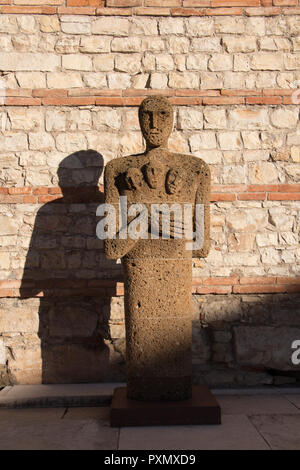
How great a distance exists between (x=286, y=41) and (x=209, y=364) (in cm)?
328

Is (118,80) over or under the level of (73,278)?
over

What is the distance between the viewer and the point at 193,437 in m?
3.21

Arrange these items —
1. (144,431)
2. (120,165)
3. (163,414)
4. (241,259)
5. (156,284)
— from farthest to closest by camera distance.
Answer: (241,259) → (120,165) → (156,284) → (163,414) → (144,431)

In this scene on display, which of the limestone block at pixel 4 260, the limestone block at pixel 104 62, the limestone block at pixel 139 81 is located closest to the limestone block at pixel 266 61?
the limestone block at pixel 139 81

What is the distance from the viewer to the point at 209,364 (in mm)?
4688

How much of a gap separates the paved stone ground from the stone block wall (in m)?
0.72

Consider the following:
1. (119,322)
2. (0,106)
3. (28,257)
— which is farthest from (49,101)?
(119,322)

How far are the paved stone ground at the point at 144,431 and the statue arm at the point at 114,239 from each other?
124 centimetres

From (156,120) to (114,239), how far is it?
94 cm

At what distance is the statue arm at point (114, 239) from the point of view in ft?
11.8

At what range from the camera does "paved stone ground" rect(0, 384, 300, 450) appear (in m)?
3.12

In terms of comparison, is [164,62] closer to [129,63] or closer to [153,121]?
[129,63]

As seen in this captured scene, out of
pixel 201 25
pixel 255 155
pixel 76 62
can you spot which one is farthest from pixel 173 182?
pixel 201 25

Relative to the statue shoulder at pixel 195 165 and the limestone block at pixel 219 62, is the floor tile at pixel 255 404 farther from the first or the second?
the limestone block at pixel 219 62
